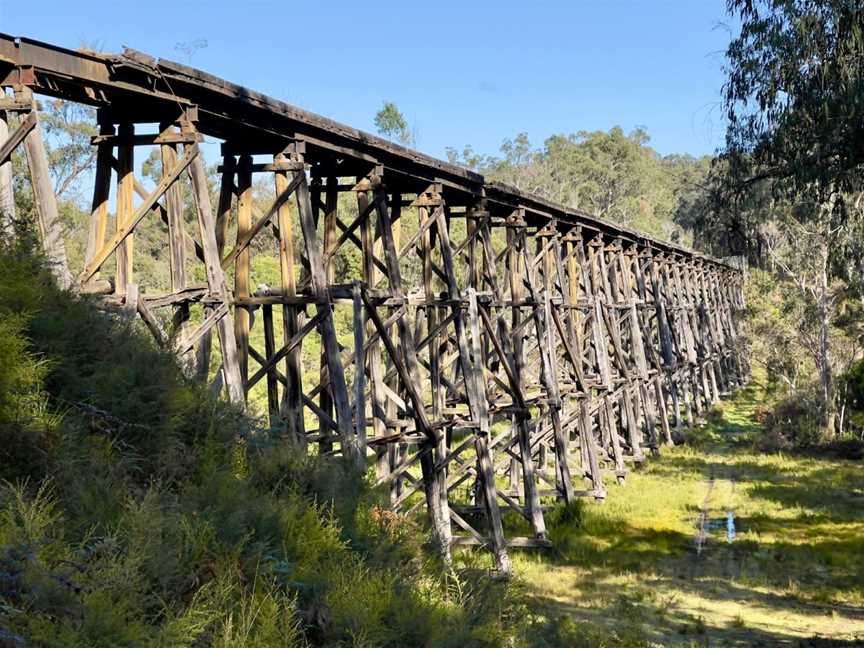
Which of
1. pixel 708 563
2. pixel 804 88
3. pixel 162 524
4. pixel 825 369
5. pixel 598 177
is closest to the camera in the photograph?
pixel 162 524

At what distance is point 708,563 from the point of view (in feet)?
40.6

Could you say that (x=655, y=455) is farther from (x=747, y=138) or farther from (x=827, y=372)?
(x=747, y=138)

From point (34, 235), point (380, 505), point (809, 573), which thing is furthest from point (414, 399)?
point (809, 573)

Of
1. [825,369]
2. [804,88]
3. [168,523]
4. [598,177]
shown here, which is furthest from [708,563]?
[598,177]

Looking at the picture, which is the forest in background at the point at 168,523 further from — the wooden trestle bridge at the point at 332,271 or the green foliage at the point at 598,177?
the green foliage at the point at 598,177

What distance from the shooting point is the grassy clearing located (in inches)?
379

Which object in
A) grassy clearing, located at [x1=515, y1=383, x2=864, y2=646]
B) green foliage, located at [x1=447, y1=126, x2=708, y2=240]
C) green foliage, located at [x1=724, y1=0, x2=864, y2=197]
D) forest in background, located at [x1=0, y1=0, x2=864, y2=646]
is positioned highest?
green foliage, located at [x1=447, y1=126, x2=708, y2=240]

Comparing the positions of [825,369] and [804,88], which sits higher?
[804,88]

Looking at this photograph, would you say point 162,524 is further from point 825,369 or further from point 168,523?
Answer: point 825,369

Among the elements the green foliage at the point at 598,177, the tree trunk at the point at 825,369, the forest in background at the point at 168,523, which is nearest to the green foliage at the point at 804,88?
the forest in background at the point at 168,523

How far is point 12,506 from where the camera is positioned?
3.29 m

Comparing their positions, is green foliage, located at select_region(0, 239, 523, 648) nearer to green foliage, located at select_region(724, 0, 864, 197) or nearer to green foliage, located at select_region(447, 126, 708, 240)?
green foliage, located at select_region(724, 0, 864, 197)

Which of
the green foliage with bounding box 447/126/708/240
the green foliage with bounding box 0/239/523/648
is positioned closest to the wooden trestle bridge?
the green foliage with bounding box 0/239/523/648

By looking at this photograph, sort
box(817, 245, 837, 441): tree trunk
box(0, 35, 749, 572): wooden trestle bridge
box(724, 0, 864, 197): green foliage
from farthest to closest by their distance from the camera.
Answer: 1. box(817, 245, 837, 441): tree trunk
2. box(724, 0, 864, 197): green foliage
3. box(0, 35, 749, 572): wooden trestle bridge
